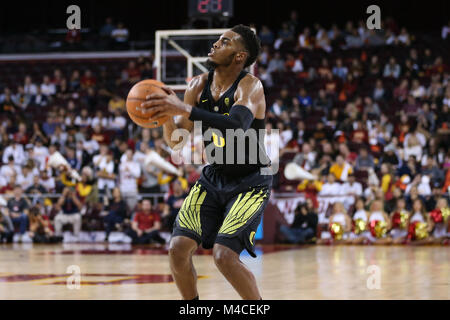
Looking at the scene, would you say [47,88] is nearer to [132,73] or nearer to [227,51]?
[132,73]

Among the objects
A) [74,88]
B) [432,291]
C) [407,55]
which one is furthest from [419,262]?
[74,88]

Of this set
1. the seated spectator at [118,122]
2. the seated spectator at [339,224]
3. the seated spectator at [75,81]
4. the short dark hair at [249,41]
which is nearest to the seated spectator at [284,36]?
the seated spectator at [118,122]

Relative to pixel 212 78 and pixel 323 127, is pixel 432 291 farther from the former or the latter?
pixel 323 127

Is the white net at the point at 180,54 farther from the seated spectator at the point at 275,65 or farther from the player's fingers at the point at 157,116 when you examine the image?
the player's fingers at the point at 157,116

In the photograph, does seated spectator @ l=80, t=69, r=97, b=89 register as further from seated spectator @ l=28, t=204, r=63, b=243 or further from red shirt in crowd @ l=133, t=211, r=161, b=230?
red shirt in crowd @ l=133, t=211, r=161, b=230

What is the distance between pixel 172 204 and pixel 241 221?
33.3 ft

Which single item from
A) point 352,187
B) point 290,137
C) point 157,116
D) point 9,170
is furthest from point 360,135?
point 157,116

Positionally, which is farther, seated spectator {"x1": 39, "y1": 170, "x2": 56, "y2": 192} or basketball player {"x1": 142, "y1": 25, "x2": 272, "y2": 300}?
seated spectator {"x1": 39, "y1": 170, "x2": 56, "y2": 192}

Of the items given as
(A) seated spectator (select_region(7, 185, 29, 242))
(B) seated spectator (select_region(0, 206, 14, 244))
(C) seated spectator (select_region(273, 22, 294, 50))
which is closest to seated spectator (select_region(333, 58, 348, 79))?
(C) seated spectator (select_region(273, 22, 294, 50))

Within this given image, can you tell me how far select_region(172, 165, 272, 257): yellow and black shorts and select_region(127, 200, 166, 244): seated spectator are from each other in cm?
999

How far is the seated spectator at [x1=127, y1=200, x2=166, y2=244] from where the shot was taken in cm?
1550

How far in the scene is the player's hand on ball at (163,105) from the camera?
15.9 ft

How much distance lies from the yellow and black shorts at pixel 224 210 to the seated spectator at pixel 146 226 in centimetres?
999

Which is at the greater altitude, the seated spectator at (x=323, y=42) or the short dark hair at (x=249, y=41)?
the short dark hair at (x=249, y=41)
